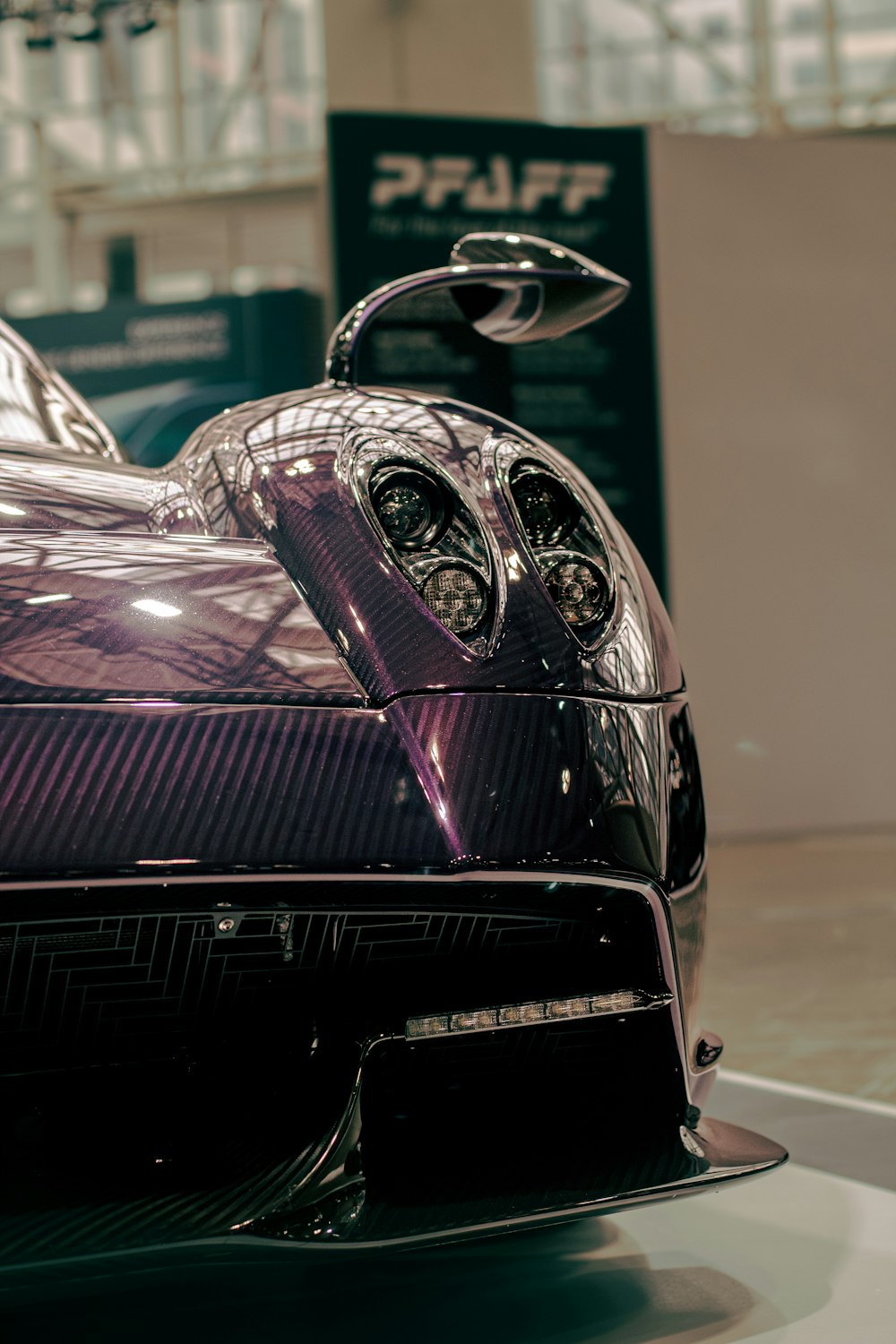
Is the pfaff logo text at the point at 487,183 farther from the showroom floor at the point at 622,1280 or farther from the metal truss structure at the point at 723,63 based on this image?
the metal truss structure at the point at 723,63

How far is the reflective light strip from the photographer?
108cm

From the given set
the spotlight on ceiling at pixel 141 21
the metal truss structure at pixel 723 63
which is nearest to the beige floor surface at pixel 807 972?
the spotlight on ceiling at pixel 141 21

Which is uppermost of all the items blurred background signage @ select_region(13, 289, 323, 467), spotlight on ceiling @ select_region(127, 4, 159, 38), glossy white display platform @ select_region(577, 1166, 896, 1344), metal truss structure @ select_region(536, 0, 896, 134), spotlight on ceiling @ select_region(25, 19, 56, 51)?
metal truss structure @ select_region(536, 0, 896, 134)

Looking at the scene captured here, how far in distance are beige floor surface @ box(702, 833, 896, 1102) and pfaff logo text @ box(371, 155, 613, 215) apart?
9.12 ft

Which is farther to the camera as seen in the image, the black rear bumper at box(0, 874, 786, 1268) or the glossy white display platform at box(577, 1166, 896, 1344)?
the glossy white display platform at box(577, 1166, 896, 1344)

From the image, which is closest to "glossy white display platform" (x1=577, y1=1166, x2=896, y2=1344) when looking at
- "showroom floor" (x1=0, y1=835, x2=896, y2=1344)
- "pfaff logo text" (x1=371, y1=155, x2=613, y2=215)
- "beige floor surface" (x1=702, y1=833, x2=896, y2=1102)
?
"showroom floor" (x1=0, y1=835, x2=896, y2=1344)

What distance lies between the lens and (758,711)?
6570 mm

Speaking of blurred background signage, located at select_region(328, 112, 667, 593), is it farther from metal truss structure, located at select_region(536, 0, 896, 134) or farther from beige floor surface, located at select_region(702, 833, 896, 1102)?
metal truss structure, located at select_region(536, 0, 896, 134)

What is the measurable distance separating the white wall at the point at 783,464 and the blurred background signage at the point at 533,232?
20cm

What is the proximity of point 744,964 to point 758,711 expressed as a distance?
343 cm

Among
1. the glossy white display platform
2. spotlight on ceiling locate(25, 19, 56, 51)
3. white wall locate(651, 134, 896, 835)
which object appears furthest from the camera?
spotlight on ceiling locate(25, 19, 56, 51)

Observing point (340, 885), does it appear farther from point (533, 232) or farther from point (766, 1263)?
point (533, 232)

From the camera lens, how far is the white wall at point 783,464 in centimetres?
654

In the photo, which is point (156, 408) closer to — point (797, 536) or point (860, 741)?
point (797, 536)
